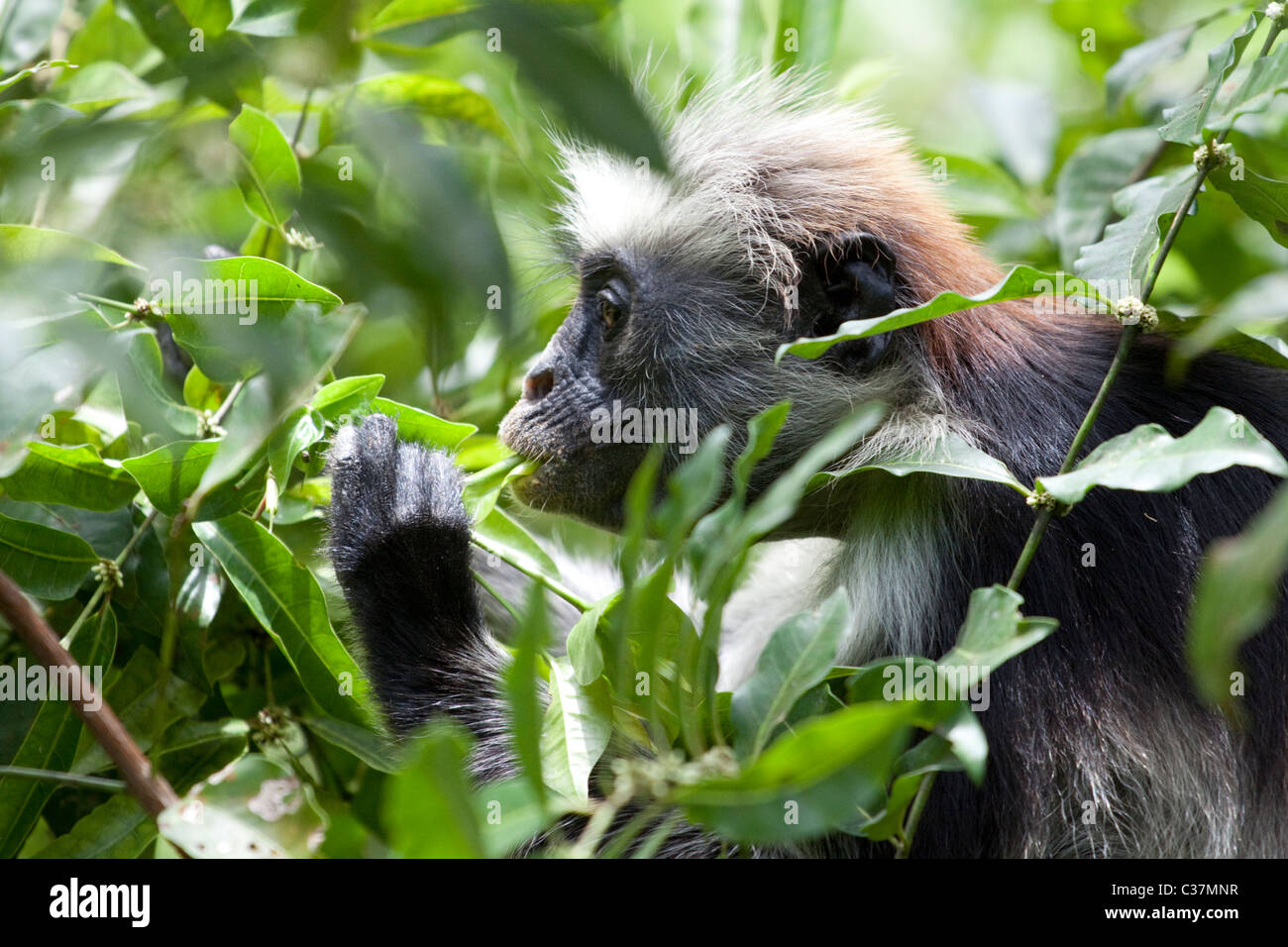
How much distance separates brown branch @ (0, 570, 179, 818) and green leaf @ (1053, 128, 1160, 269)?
12.4 ft

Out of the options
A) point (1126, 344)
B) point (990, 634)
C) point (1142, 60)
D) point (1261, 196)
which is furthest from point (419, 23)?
point (1142, 60)

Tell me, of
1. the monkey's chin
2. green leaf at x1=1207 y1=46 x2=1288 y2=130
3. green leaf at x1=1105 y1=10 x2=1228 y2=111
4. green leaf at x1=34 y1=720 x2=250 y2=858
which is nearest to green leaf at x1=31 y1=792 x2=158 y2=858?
green leaf at x1=34 y1=720 x2=250 y2=858

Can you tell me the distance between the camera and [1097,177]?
459 centimetres

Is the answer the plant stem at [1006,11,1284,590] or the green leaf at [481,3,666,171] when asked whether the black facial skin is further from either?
the green leaf at [481,3,666,171]

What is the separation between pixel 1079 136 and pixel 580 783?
4.28m

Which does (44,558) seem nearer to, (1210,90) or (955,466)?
(955,466)

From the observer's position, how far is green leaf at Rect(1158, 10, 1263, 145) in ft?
8.87

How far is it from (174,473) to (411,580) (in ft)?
3.03

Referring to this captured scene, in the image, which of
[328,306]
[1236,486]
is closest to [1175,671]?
[1236,486]

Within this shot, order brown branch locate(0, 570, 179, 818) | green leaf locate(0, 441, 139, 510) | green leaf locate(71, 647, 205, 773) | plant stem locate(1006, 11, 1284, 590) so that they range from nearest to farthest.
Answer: brown branch locate(0, 570, 179, 818) → plant stem locate(1006, 11, 1284, 590) → green leaf locate(0, 441, 139, 510) → green leaf locate(71, 647, 205, 773)

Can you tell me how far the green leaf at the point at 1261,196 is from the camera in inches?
110
